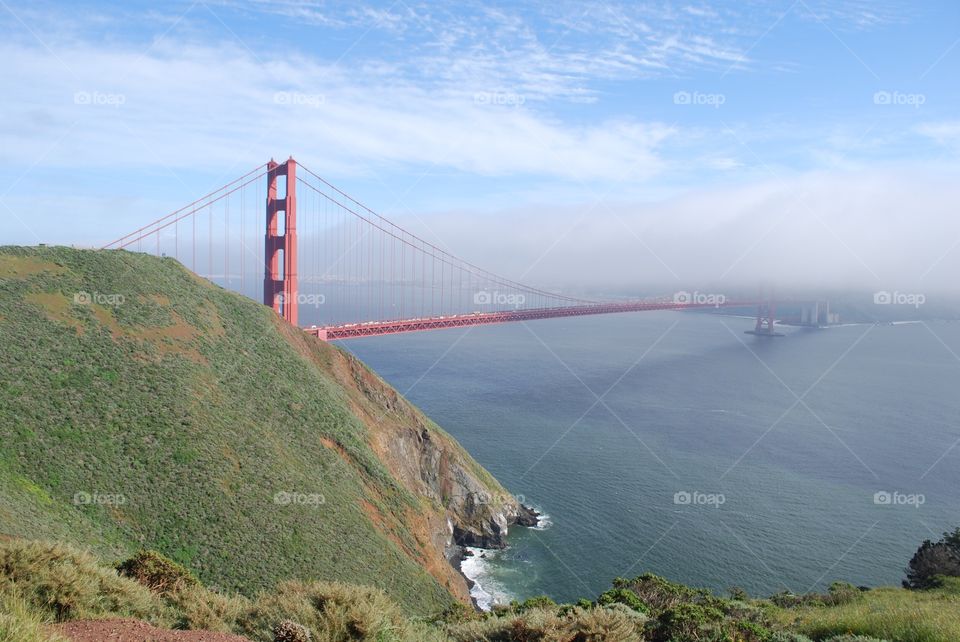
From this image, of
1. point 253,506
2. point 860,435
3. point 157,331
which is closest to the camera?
point 253,506

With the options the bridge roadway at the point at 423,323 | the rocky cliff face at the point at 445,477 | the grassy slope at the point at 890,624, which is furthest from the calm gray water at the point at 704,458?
the grassy slope at the point at 890,624

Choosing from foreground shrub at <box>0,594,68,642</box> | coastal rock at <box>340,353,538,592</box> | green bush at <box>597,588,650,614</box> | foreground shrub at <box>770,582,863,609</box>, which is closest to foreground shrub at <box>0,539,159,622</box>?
foreground shrub at <box>0,594,68,642</box>

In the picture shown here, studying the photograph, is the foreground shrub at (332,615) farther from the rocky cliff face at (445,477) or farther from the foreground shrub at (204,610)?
the rocky cliff face at (445,477)

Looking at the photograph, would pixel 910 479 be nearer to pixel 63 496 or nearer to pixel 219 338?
pixel 219 338

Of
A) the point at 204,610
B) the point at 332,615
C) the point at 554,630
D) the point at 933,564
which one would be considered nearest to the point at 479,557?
the point at 933,564

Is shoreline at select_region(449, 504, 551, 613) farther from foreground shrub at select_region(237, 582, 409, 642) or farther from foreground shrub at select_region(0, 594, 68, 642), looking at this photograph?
foreground shrub at select_region(0, 594, 68, 642)

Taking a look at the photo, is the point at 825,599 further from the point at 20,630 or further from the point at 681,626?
the point at 20,630

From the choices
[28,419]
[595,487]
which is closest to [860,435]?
Answer: [595,487]
